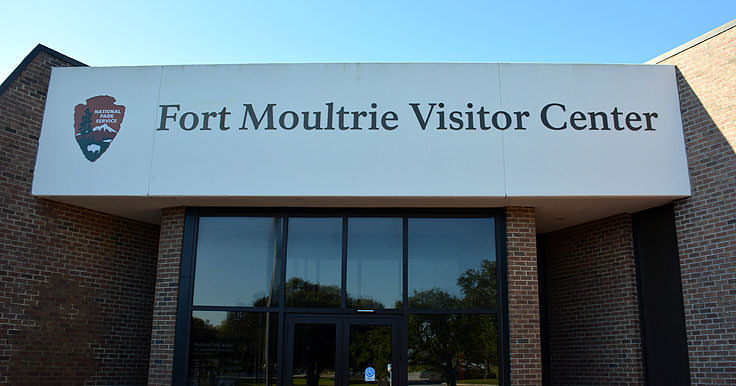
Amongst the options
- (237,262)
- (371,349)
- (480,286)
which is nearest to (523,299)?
(480,286)

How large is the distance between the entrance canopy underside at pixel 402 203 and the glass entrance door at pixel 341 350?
181 cm

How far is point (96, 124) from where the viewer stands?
10547 millimetres

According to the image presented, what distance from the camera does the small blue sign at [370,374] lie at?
1009 centimetres

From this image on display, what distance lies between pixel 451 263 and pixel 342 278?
178 centimetres

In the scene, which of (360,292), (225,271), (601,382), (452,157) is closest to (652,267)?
(601,382)

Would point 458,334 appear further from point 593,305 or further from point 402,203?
point 593,305

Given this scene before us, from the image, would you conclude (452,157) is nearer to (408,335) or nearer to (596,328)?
(408,335)

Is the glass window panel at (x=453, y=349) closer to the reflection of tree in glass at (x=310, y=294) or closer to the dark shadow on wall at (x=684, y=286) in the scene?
the reflection of tree in glass at (x=310, y=294)

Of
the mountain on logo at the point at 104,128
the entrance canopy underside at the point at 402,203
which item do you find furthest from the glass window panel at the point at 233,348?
the mountain on logo at the point at 104,128

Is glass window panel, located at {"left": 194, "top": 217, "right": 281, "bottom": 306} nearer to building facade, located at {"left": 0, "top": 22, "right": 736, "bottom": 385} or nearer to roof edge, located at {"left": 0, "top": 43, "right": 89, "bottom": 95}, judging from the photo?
building facade, located at {"left": 0, "top": 22, "right": 736, "bottom": 385}

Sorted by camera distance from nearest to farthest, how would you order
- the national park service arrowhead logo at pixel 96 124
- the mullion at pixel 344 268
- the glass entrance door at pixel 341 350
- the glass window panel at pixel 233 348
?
the glass entrance door at pixel 341 350
the glass window panel at pixel 233 348
the mullion at pixel 344 268
the national park service arrowhead logo at pixel 96 124

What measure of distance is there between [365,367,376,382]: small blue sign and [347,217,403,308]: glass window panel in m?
0.96

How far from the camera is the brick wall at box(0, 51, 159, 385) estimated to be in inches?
403

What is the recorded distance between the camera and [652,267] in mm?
10781
